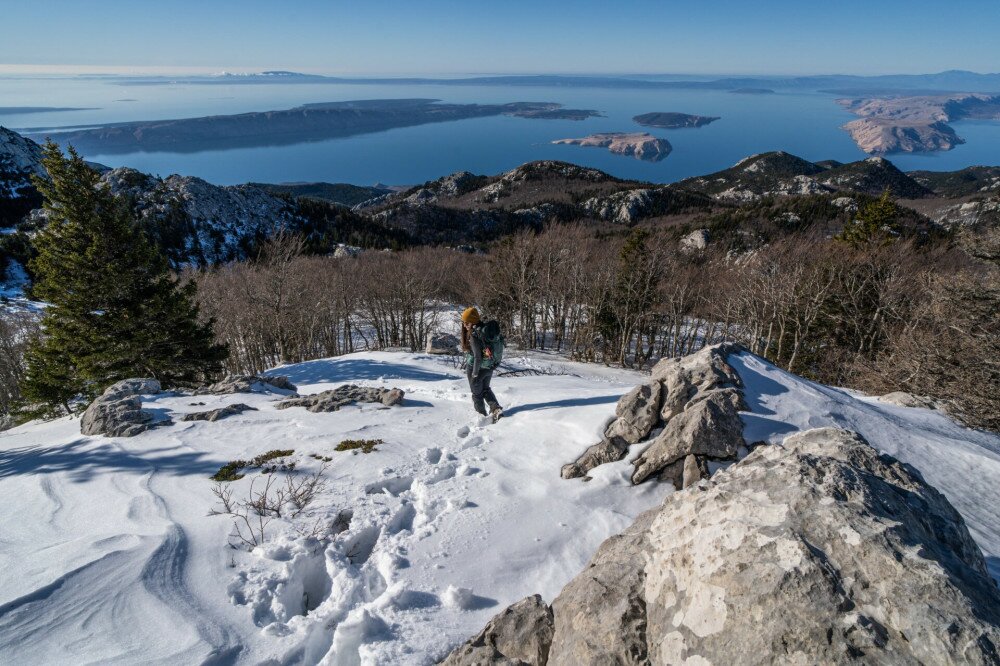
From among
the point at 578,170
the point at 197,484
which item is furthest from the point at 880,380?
the point at 578,170

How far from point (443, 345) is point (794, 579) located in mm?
24216

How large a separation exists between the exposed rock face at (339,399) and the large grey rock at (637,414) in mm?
5663

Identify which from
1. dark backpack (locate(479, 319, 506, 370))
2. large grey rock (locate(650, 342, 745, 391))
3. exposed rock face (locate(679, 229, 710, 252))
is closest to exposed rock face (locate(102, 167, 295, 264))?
exposed rock face (locate(679, 229, 710, 252))

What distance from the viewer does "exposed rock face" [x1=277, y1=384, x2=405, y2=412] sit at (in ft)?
35.6

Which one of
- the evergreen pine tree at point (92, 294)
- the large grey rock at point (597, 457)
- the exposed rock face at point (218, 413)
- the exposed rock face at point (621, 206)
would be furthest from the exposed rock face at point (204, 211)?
the large grey rock at point (597, 457)

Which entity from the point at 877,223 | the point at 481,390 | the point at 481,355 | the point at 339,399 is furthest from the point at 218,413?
the point at 877,223

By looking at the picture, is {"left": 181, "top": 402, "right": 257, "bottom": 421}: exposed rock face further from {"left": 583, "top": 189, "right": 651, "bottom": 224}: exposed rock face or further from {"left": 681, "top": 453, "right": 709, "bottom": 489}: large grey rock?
{"left": 583, "top": 189, "right": 651, "bottom": 224}: exposed rock face

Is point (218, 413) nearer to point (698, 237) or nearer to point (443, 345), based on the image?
point (443, 345)

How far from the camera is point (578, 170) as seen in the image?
550 feet

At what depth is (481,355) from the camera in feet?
31.5

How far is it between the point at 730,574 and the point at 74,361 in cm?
2192

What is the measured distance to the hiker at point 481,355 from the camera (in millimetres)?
9562

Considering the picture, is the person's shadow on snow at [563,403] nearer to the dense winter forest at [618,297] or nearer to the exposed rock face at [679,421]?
the exposed rock face at [679,421]

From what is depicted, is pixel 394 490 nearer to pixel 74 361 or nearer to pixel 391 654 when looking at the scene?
pixel 391 654
